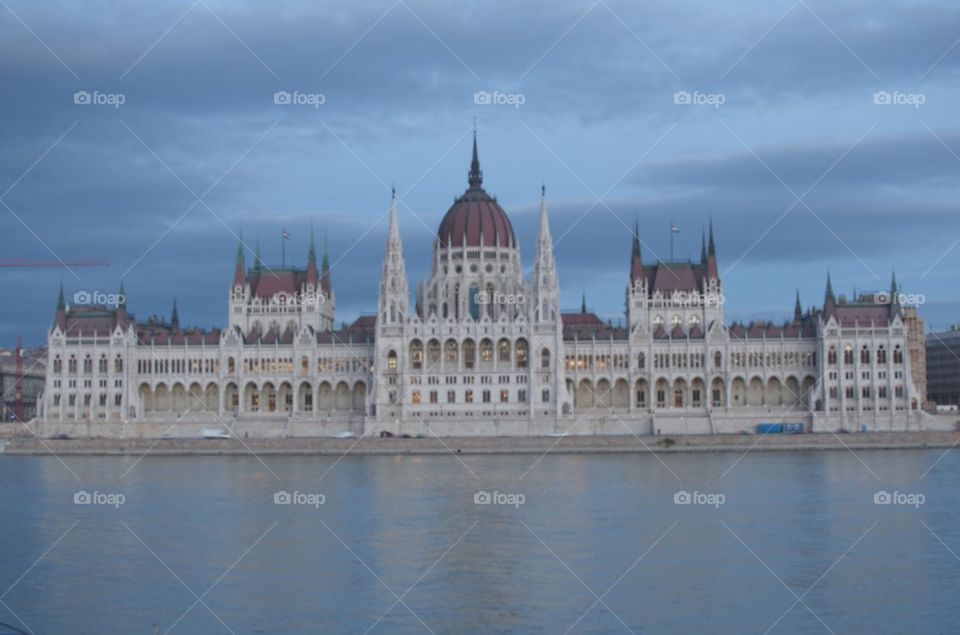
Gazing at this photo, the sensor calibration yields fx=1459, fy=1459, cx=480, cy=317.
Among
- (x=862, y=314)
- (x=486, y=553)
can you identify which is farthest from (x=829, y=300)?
(x=486, y=553)

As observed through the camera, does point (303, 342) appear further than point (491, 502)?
Yes

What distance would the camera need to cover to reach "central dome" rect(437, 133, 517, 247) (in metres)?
114

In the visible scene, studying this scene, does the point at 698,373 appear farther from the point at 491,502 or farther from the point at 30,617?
the point at 30,617

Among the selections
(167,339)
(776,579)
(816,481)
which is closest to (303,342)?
(167,339)

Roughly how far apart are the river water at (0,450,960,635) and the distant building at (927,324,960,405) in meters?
73.6

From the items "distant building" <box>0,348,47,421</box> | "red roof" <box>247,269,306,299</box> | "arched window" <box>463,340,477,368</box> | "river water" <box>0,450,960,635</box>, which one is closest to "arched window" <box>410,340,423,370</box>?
"arched window" <box>463,340,477,368</box>

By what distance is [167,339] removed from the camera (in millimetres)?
112062

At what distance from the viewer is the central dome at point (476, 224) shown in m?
114

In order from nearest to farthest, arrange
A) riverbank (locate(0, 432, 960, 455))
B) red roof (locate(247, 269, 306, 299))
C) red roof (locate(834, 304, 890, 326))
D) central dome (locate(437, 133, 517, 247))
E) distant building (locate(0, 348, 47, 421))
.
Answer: riverbank (locate(0, 432, 960, 455)) → red roof (locate(834, 304, 890, 326)) → central dome (locate(437, 133, 517, 247)) → red roof (locate(247, 269, 306, 299)) → distant building (locate(0, 348, 47, 421))

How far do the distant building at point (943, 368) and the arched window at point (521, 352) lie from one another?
5177cm

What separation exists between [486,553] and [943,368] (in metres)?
110

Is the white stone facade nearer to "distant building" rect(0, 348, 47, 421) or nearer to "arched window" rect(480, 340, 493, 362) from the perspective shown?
"arched window" rect(480, 340, 493, 362)

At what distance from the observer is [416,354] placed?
105438 millimetres

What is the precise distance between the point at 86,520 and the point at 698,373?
6181 centimetres
